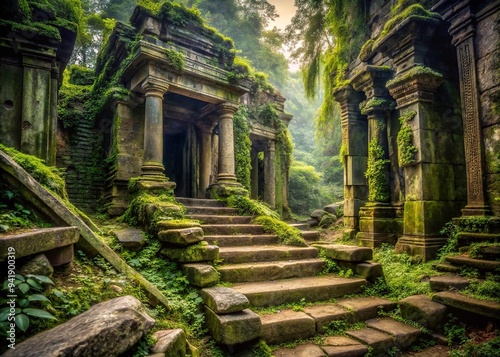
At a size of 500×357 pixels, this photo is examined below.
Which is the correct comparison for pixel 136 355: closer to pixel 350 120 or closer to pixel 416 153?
pixel 416 153

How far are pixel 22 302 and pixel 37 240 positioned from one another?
0.51m

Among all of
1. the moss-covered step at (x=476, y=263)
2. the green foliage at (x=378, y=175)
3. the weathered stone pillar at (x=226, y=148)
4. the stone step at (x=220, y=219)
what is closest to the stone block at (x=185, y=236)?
the stone step at (x=220, y=219)

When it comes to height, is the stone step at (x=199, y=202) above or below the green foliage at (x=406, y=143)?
below

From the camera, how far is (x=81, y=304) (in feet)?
7.04

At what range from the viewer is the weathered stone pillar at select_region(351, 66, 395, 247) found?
6.68 m

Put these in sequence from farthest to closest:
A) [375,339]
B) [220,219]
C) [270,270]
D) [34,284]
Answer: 1. [220,219]
2. [270,270]
3. [375,339]
4. [34,284]

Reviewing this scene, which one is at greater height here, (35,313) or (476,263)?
(35,313)

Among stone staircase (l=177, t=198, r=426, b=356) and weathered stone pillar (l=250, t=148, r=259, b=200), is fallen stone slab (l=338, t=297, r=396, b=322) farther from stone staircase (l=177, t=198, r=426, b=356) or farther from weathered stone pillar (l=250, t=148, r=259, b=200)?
weathered stone pillar (l=250, t=148, r=259, b=200)

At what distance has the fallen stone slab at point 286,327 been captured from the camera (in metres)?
3.03

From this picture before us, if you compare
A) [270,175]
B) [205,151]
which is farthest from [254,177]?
[205,151]

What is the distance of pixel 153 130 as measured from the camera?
6766 mm

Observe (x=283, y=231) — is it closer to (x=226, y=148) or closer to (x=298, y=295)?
(x=298, y=295)

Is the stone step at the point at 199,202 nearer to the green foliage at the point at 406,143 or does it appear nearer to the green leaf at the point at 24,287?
the green foliage at the point at 406,143

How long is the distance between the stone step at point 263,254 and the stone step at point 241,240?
10.8 inches
